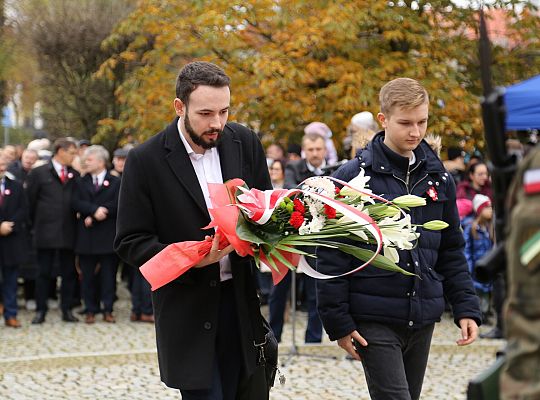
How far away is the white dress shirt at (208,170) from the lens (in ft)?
16.6

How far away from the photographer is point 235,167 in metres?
5.12

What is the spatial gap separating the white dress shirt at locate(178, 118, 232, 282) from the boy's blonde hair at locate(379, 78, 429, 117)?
0.87 m

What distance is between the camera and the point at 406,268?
5086mm

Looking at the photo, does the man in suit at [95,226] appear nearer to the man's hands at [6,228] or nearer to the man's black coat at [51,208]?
the man's black coat at [51,208]

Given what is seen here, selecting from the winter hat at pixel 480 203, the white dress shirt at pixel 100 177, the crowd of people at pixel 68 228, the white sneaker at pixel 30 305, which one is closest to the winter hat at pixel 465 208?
the winter hat at pixel 480 203

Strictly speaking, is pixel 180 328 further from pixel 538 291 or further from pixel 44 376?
pixel 44 376

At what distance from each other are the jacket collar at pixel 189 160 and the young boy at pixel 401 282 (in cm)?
54

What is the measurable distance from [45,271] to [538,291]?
11152mm

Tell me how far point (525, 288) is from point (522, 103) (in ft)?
6.81

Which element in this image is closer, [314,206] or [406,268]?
[314,206]

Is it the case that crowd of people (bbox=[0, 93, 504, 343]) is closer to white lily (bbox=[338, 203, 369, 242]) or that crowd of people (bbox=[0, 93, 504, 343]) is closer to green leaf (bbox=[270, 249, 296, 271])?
white lily (bbox=[338, 203, 369, 242])

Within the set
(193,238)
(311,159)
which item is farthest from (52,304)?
(193,238)

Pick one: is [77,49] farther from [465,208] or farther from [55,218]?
[465,208]

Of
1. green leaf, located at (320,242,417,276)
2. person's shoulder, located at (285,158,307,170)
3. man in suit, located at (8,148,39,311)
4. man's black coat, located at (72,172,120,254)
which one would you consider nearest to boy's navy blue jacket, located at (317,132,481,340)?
green leaf, located at (320,242,417,276)
